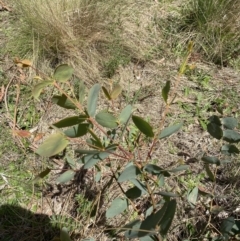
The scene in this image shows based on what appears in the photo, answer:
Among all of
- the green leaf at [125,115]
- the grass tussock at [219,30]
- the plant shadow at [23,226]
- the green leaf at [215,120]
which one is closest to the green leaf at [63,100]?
the green leaf at [125,115]

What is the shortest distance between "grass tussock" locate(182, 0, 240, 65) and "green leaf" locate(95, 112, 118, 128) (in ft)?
6.67

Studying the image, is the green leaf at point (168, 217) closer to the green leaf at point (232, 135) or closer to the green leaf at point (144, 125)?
the green leaf at point (144, 125)

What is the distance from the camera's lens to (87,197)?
236cm

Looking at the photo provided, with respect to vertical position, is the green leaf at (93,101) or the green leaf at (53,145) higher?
the green leaf at (93,101)

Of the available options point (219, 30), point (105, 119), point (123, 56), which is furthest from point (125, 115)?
point (219, 30)

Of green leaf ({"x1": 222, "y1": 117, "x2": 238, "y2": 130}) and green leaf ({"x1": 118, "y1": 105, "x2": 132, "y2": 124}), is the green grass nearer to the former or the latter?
green leaf ({"x1": 222, "y1": 117, "x2": 238, "y2": 130})

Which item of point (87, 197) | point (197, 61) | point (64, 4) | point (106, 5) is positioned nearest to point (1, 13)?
point (64, 4)

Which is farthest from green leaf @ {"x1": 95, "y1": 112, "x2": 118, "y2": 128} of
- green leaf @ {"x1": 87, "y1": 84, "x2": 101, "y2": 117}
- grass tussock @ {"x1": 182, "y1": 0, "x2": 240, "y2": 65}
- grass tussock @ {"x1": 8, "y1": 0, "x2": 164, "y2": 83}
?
grass tussock @ {"x1": 182, "y1": 0, "x2": 240, "y2": 65}

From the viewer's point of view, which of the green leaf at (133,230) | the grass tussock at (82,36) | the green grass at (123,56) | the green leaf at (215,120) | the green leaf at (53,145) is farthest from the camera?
the grass tussock at (82,36)

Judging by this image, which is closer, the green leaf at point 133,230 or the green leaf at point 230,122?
the green leaf at point 133,230

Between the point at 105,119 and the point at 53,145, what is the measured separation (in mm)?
236

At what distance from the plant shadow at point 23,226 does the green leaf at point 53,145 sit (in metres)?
1.21

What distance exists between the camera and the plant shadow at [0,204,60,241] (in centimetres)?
229

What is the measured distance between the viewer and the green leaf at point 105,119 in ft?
4.35
